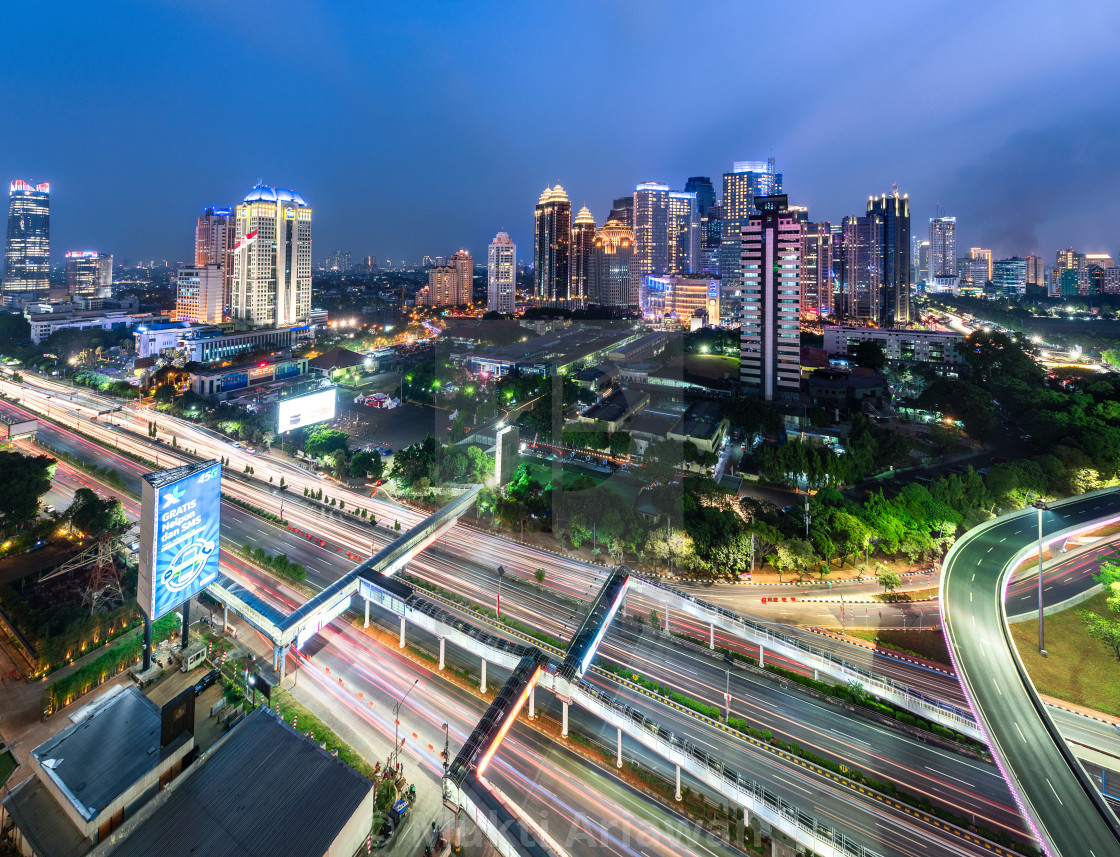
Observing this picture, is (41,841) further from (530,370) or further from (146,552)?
(530,370)

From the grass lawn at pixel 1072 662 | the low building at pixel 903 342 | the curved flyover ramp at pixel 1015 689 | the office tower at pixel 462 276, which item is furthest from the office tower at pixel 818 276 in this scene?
the grass lawn at pixel 1072 662

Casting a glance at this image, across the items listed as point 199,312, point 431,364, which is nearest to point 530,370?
point 431,364

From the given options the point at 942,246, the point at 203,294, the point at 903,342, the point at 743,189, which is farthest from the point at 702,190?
the point at 203,294

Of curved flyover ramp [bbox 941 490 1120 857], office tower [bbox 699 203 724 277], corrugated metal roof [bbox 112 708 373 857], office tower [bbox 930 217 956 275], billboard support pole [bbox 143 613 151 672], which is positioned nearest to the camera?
corrugated metal roof [bbox 112 708 373 857]

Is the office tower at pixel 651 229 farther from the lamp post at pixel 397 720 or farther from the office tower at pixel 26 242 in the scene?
the office tower at pixel 26 242

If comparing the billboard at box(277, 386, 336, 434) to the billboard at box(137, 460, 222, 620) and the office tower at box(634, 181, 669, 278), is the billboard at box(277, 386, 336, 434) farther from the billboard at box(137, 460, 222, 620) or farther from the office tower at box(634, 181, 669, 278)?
the office tower at box(634, 181, 669, 278)

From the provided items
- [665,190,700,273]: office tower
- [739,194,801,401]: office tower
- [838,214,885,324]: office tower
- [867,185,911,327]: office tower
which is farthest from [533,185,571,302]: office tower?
[739,194,801,401]: office tower
